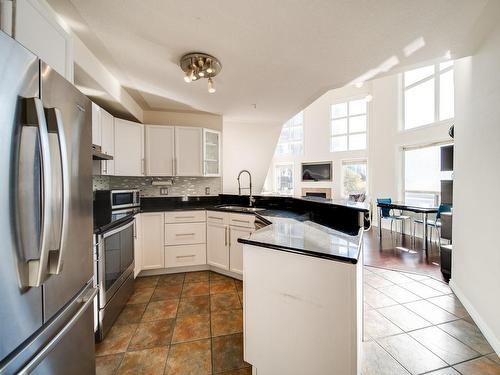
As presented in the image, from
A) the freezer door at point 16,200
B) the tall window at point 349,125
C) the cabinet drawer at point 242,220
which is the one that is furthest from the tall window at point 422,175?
the freezer door at point 16,200

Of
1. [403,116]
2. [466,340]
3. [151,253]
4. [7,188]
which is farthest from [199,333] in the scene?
[403,116]

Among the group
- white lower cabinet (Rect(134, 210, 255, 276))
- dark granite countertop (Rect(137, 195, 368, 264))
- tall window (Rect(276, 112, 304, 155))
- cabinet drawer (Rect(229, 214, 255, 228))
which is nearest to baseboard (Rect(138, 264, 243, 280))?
white lower cabinet (Rect(134, 210, 255, 276))

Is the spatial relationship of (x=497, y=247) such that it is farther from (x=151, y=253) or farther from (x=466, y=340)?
(x=151, y=253)

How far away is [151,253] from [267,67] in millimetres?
2575

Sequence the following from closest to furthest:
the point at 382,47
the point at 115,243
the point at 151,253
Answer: the point at 382,47 < the point at 115,243 < the point at 151,253

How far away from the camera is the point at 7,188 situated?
597mm

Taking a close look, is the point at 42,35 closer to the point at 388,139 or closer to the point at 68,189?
the point at 68,189

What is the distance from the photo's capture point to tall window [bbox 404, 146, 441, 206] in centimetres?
461

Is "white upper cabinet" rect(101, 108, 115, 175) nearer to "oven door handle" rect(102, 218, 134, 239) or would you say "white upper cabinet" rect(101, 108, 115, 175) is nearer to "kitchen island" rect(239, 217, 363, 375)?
"oven door handle" rect(102, 218, 134, 239)

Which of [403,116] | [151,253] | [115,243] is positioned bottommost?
[151,253]

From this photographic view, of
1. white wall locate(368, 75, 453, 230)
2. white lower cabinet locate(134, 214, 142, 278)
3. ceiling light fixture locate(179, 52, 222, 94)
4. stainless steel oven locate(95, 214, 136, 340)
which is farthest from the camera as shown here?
white wall locate(368, 75, 453, 230)

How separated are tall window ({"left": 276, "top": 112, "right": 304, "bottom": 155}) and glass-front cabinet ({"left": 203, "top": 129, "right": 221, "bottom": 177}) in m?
5.45

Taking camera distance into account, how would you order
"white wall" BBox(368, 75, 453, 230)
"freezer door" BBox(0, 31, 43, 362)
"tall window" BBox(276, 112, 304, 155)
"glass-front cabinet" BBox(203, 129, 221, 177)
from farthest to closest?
"tall window" BBox(276, 112, 304, 155) < "white wall" BBox(368, 75, 453, 230) < "glass-front cabinet" BBox(203, 129, 221, 177) < "freezer door" BBox(0, 31, 43, 362)

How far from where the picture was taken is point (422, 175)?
4910mm
